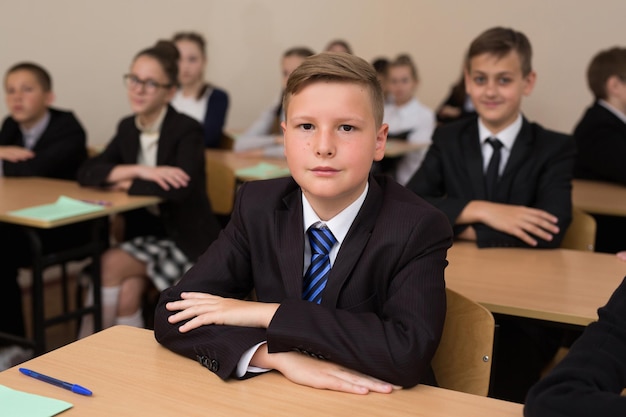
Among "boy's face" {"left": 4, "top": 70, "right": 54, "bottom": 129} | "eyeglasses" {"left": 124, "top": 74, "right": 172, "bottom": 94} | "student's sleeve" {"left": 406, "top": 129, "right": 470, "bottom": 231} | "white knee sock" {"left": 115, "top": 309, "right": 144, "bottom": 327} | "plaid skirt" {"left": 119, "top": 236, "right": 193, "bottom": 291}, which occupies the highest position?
"eyeglasses" {"left": 124, "top": 74, "right": 172, "bottom": 94}

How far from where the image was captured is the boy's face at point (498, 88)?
9.22ft

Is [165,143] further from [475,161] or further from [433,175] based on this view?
[475,161]

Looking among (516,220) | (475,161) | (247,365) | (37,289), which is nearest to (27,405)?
(247,365)

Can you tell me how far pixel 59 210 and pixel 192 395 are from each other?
1809 mm

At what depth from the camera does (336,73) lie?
1.54 m

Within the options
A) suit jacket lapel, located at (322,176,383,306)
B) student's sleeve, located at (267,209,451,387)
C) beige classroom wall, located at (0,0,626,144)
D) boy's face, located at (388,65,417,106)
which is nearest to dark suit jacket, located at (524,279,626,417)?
student's sleeve, located at (267,209,451,387)

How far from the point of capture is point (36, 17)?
15.5ft

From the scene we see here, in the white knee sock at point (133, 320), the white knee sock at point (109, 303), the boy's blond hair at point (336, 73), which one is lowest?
the white knee sock at point (133, 320)

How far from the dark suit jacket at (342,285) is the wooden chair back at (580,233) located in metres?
1.21

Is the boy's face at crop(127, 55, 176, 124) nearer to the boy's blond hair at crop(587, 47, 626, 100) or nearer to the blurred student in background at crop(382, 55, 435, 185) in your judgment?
the blurred student in background at crop(382, 55, 435, 185)

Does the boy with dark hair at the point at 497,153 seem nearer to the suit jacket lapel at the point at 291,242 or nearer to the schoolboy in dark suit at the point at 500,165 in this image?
the schoolboy in dark suit at the point at 500,165

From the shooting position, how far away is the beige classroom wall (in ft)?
16.2

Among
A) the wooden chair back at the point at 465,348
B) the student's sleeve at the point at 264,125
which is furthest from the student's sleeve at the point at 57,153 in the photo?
the wooden chair back at the point at 465,348

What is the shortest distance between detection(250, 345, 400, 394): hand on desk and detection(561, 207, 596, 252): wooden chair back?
1.57 m
